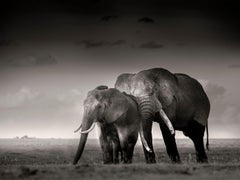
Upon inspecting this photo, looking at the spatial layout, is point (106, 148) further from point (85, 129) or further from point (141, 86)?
point (141, 86)

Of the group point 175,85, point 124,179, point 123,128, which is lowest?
point 124,179

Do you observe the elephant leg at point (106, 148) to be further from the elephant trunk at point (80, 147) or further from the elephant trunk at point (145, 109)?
the elephant trunk at point (145, 109)

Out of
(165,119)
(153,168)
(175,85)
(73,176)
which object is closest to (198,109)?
(175,85)

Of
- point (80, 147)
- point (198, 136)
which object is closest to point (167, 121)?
point (80, 147)

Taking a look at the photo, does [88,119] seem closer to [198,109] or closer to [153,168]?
[153,168]

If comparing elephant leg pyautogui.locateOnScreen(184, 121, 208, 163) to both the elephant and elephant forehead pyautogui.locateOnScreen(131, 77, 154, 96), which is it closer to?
elephant forehead pyautogui.locateOnScreen(131, 77, 154, 96)

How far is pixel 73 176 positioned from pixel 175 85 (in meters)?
11.3

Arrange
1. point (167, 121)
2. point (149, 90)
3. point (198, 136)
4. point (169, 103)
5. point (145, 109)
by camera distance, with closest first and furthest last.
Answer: point (145, 109), point (167, 121), point (149, 90), point (169, 103), point (198, 136)

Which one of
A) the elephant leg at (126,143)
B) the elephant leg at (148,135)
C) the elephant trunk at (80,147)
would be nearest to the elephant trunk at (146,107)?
the elephant leg at (148,135)

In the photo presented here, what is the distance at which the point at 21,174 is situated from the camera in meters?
18.2

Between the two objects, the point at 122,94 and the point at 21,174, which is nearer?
the point at 21,174

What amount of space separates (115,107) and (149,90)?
11.1 feet

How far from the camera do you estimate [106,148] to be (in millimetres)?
23328

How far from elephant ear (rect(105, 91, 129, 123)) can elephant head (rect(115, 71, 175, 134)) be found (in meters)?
1.36
